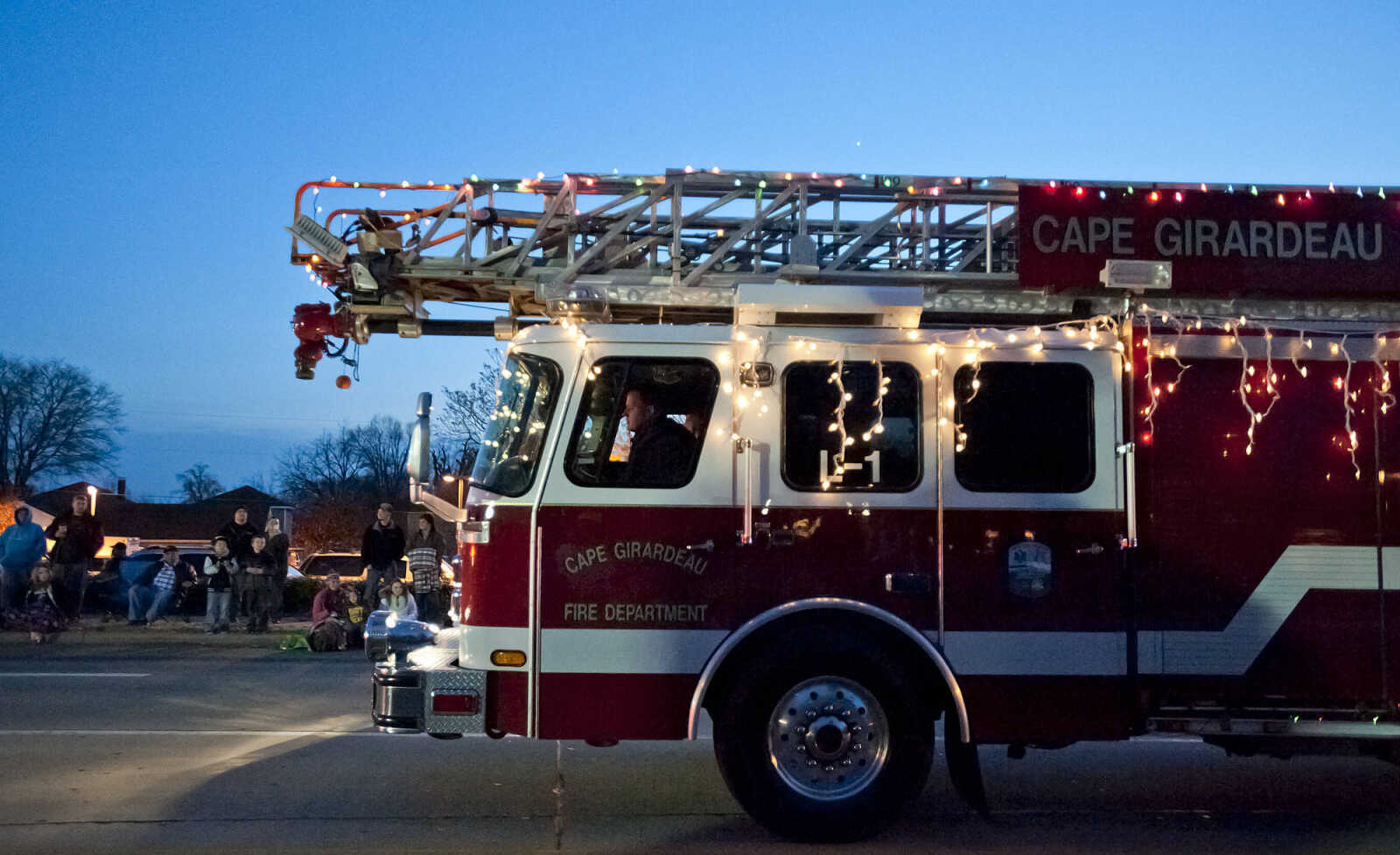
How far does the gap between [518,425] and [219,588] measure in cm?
1073

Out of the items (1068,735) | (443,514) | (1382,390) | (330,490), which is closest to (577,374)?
(443,514)

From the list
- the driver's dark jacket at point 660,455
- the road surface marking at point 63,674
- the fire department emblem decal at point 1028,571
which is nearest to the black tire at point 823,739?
the fire department emblem decal at point 1028,571

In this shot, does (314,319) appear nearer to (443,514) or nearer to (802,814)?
(443,514)

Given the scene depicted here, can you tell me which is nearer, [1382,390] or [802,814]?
[802,814]

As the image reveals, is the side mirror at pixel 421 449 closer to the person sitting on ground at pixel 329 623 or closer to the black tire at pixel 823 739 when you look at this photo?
the black tire at pixel 823 739

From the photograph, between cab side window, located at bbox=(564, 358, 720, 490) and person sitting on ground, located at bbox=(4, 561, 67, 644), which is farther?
person sitting on ground, located at bbox=(4, 561, 67, 644)

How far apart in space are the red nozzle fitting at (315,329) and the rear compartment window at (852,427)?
3.46 meters

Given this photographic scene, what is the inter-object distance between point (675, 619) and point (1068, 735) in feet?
6.65

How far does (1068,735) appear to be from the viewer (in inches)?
230

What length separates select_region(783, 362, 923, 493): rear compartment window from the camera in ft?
19.3

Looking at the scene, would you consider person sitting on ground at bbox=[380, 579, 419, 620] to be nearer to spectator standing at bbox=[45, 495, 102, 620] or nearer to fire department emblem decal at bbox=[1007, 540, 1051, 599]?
spectator standing at bbox=[45, 495, 102, 620]

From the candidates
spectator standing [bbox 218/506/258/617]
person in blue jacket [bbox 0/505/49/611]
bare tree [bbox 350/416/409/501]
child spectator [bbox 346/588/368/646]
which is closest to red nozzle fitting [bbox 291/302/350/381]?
child spectator [bbox 346/588/368/646]

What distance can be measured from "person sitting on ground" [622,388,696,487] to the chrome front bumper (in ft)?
4.05

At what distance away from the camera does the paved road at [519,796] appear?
19.1ft
